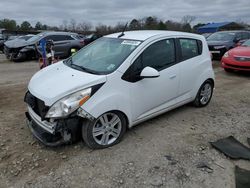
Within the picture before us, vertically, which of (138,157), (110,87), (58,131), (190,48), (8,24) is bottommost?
(138,157)

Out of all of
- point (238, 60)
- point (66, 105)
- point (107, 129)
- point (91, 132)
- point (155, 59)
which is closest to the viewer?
point (66, 105)

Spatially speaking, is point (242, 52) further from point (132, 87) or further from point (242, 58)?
point (132, 87)

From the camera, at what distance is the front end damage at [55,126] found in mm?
2973

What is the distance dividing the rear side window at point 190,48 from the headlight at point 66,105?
2162 millimetres

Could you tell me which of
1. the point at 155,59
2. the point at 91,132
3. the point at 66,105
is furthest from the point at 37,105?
the point at 155,59

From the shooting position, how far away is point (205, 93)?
4.97 m

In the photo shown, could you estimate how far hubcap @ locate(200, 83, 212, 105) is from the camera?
490cm

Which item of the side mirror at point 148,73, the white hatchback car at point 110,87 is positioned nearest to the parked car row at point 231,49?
the white hatchback car at point 110,87

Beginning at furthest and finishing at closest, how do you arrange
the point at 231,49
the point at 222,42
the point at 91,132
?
1. the point at 222,42
2. the point at 231,49
3. the point at 91,132

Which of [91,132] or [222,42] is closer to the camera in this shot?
[91,132]

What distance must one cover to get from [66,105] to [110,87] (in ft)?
2.11

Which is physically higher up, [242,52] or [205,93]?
[242,52]

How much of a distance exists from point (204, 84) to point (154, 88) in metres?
1.66

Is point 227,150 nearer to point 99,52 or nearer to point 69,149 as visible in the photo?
point 69,149
